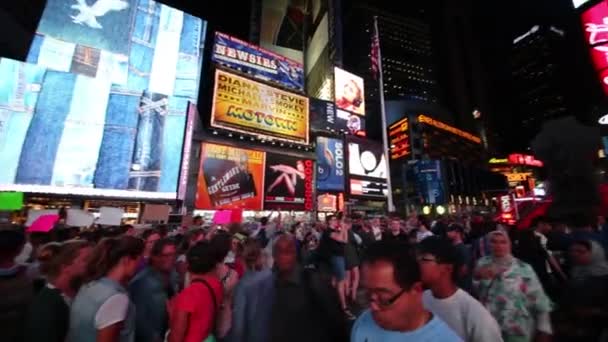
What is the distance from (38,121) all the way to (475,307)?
26.0 m

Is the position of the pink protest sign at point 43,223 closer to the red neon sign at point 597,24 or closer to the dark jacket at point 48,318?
the dark jacket at point 48,318

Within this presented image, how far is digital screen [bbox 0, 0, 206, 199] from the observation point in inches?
730

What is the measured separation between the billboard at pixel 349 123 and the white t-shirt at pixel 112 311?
3485 centimetres

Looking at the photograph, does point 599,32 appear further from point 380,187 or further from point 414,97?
point 414,97

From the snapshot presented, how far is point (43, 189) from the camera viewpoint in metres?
18.7

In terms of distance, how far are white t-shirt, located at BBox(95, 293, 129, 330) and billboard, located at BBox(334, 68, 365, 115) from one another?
36.7 m

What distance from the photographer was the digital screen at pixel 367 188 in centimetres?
3296

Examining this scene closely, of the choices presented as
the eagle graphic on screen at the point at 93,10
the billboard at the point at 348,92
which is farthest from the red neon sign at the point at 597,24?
the eagle graphic on screen at the point at 93,10

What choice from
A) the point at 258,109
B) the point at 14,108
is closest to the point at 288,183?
the point at 258,109

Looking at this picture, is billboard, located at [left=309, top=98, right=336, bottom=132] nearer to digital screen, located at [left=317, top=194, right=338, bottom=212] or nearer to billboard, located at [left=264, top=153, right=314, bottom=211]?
billboard, located at [left=264, top=153, right=314, bottom=211]

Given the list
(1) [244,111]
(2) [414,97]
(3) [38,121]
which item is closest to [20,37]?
(3) [38,121]

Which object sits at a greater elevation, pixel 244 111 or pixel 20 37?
pixel 20 37

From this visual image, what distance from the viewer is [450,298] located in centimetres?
196

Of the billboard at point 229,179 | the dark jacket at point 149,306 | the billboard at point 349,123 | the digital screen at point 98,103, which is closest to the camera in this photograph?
the dark jacket at point 149,306
